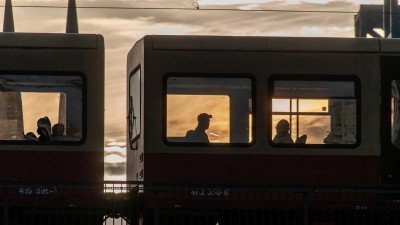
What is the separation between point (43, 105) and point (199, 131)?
2.69m

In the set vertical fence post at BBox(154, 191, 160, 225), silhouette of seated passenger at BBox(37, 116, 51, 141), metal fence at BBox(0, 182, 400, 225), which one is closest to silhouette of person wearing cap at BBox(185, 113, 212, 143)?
metal fence at BBox(0, 182, 400, 225)

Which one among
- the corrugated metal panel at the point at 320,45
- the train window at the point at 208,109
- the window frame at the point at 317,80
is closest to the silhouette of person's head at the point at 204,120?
the train window at the point at 208,109

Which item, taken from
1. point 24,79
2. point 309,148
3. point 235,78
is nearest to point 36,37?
point 24,79

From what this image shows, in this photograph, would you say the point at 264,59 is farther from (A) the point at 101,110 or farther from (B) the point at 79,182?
(B) the point at 79,182

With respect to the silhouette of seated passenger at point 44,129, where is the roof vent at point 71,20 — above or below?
above

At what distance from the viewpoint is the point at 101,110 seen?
24.7 m

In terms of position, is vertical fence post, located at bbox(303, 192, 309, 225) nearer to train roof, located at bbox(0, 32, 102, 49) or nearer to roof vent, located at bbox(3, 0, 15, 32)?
A: train roof, located at bbox(0, 32, 102, 49)

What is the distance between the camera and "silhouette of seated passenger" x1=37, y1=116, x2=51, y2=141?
24.6 meters

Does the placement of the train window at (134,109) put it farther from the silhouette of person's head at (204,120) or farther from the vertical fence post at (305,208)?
A: the vertical fence post at (305,208)

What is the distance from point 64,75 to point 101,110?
0.86 metres

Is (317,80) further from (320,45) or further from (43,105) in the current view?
(43,105)

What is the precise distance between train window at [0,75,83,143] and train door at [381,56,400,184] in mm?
5120

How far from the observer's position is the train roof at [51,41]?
80.7 feet

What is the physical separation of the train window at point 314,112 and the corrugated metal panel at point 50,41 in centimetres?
325
